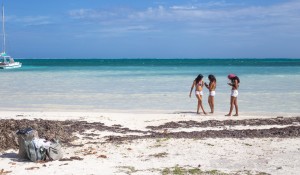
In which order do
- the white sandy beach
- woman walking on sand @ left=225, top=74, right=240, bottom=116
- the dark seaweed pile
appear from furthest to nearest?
woman walking on sand @ left=225, top=74, right=240, bottom=116 < the dark seaweed pile < the white sandy beach

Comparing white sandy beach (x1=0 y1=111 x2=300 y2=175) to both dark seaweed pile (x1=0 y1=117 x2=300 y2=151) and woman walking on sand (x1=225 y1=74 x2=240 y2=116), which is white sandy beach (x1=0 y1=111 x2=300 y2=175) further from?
woman walking on sand (x1=225 y1=74 x2=240 y2=116)

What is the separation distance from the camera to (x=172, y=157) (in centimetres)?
813

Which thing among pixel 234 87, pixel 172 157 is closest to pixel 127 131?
pixel 172 157

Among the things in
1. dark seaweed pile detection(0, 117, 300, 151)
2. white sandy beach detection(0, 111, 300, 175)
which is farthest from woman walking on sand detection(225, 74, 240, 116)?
white sandy beach detection(0, 111, 300, 175)

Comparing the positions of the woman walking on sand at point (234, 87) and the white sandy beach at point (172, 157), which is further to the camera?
the woman walking on sand at point (234, 87)

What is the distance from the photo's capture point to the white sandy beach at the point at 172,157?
23.6 ft

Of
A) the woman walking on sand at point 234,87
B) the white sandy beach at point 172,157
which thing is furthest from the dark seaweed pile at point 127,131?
the woman walking on sand at point 234,87

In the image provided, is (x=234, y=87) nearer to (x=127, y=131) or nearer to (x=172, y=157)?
(x=127, y=131)

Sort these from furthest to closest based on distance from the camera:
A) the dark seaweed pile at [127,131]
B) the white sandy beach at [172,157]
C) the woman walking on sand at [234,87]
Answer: the woman walking on sand at [234,87] < the dark seaweed pile at [127,131] < the white sandy beach at [172,157]

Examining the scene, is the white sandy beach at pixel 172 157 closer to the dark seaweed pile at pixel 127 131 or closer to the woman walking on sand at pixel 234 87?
the dark seaweed pile at pixel 127 131

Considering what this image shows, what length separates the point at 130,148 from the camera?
8.88 metres

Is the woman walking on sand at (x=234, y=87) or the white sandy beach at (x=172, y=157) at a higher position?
the woman walking on sand at (x=234, y=87)

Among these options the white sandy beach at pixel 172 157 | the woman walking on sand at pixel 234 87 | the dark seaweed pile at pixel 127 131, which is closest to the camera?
the white sandy beach at pixel 172 157

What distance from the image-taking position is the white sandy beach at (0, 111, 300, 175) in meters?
7.18
